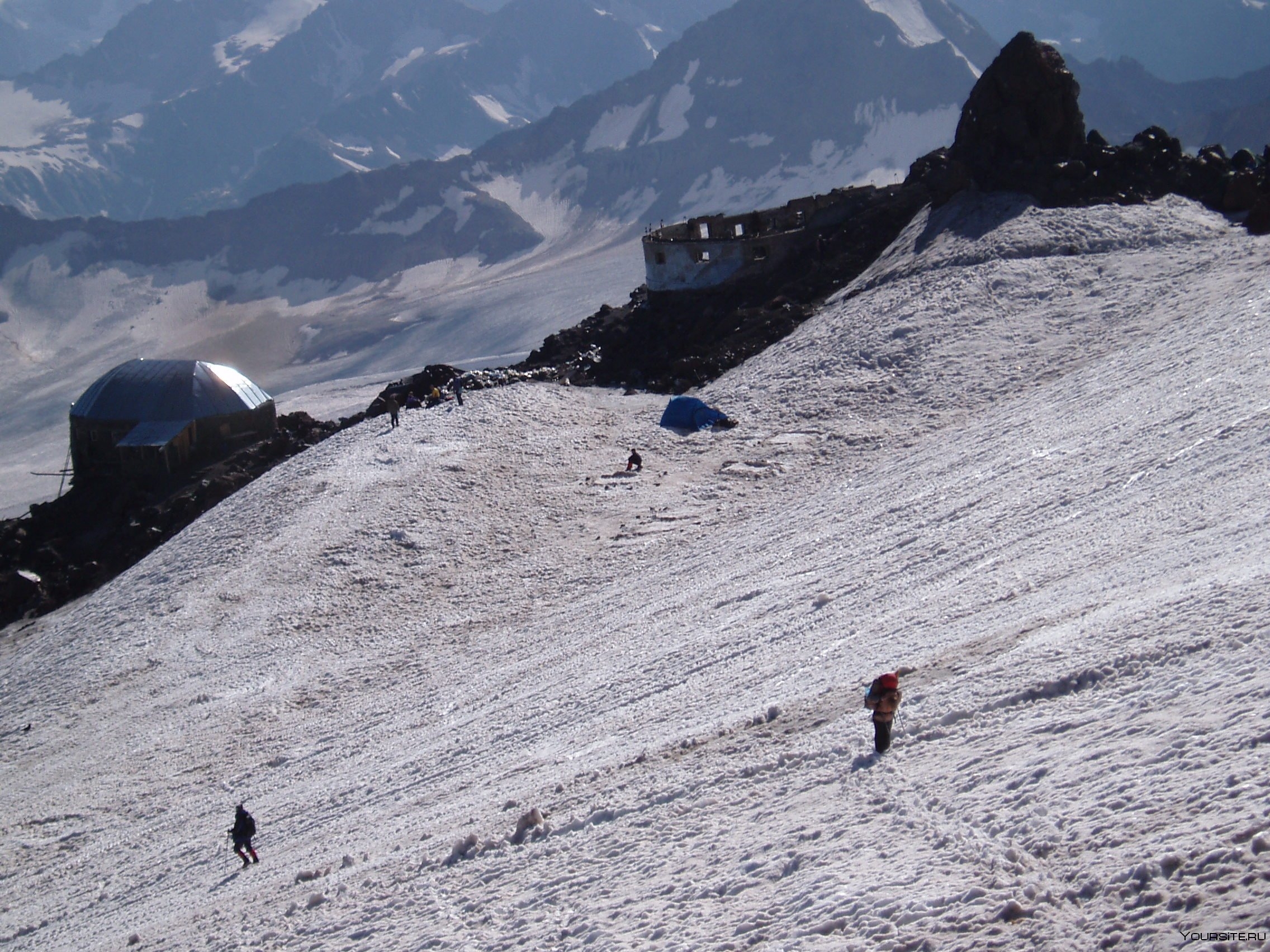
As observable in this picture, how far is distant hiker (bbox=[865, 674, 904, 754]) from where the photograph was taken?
873 centimetres

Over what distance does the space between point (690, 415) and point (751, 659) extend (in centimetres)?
1468

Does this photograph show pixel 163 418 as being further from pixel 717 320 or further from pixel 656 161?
pixel 656 161

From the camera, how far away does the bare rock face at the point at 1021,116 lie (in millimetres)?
34500

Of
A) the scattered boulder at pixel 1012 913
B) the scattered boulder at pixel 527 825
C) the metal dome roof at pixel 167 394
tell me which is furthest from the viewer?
the metal dome roof at pixel 167 394

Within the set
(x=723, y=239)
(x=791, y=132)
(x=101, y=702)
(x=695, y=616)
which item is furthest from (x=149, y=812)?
(x=791, y=132)

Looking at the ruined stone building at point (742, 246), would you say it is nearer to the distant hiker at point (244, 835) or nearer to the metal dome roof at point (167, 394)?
the metal dome roof at point (167, 394)

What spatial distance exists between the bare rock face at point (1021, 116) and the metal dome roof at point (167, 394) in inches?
1070

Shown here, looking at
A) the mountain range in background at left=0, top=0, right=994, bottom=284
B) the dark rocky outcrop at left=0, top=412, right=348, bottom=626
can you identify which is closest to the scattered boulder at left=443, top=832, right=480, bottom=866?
the dark rocky outcrop at left=0, top=412, right=348, bottom=626

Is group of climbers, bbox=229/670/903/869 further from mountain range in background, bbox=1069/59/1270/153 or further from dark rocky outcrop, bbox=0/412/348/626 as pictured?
mountain range in background, bbox=1069/59/1270/153

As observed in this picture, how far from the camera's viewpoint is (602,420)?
2917cm

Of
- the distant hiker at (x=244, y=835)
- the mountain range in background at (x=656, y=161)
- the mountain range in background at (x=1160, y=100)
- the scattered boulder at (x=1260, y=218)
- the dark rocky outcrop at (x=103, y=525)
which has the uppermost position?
the mountain range in background at (x=656, y=161)

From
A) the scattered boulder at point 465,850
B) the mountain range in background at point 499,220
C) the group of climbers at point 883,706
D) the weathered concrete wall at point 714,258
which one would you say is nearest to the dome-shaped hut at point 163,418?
the weathered concrete wall at point 714,258

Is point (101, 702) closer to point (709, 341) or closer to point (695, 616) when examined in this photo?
point (695, 616)

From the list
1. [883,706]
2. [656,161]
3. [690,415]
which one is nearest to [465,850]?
[883,706]
